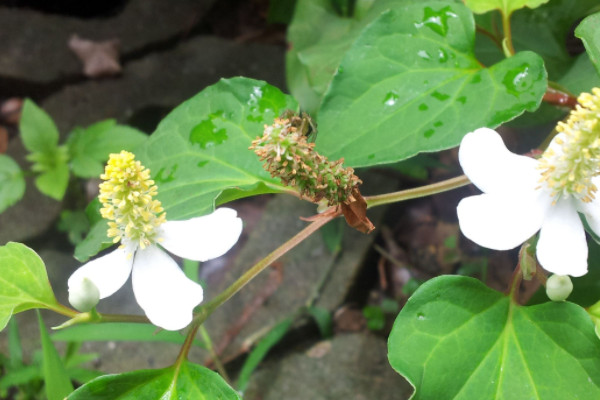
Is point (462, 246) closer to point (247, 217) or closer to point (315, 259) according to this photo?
point (315, 259)

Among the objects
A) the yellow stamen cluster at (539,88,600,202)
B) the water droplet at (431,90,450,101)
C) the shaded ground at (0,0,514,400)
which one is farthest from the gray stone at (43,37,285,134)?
the yellow stamen cluster at (539,88,600,202)

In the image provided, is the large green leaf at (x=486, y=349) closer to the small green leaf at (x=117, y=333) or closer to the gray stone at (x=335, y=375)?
the small green leaf at (x=117, y=333)

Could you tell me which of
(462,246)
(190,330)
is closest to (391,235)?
(462,246)

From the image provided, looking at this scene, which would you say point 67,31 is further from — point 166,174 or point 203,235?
point 203,235

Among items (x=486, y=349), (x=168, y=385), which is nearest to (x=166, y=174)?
(x=168, y=385)

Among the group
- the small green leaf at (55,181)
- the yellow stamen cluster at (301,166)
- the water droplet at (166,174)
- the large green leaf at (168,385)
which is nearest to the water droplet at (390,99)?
the yellow stamen cluster at (301,166)
